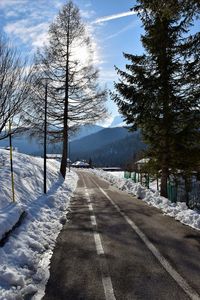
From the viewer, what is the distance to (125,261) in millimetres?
6699

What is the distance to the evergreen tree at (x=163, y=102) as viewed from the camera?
16906mm

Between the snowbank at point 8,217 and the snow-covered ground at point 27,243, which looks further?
the snowbank at point 8,217

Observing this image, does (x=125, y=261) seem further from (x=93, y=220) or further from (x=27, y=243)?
(x=93, y=220)

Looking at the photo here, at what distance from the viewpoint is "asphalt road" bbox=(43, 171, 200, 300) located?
5148 millimetres

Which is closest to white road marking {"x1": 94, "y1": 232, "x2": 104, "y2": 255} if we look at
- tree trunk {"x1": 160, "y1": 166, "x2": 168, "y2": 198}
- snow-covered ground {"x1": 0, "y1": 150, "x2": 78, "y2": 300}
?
snow-covered ground {"x1": 0, "y1": 150, "x2": 78, "y2": 300}

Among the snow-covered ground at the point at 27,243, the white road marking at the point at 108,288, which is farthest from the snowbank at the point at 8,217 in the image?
the white road marking at the point at 108,288

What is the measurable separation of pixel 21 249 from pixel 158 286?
3.20 meters

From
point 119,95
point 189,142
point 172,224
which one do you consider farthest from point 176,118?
point 172,224

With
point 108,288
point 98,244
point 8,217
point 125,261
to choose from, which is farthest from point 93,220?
point 108,288

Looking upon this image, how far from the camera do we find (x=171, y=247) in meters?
7.71

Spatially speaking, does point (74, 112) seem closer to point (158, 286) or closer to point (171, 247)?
point (171, 247)

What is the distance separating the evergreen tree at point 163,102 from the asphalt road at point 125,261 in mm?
6421

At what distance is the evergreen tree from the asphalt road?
642cm

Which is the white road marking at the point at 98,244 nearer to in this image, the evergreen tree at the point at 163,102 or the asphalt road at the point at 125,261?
the asphalt road at the point at 125,261
